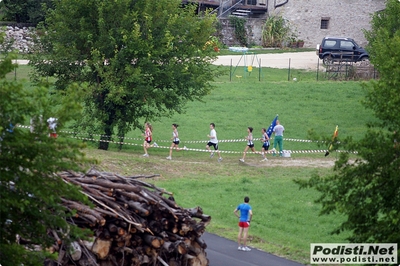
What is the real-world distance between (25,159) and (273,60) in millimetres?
45419

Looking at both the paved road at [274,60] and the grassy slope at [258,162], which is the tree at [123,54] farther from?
the paved road at [274,60]

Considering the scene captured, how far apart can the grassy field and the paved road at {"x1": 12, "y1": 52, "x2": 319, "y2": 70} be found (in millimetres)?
2482

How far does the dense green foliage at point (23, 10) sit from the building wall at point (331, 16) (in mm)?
19668

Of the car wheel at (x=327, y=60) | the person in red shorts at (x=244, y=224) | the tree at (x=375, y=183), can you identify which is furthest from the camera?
the car wheel at (x=327, y=60)

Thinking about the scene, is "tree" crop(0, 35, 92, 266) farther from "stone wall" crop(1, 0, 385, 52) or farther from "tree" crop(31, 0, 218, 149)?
"stone wall" crop(1, 0, 385, 52)

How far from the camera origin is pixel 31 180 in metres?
8.84

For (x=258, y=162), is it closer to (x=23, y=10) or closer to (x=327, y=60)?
(x=327, y=60)

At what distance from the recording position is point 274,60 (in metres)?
53.2

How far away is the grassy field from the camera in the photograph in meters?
18.8

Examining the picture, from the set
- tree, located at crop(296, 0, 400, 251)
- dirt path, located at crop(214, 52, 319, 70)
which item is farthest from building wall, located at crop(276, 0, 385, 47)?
tree, located at crop(296, 0, 400, 251)

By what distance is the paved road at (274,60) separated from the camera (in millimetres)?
50844

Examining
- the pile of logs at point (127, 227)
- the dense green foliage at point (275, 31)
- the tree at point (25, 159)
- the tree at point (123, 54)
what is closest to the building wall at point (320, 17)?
the dense green foliage at point (275, 31)

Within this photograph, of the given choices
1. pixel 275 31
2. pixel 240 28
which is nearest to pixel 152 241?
pixel 275 31

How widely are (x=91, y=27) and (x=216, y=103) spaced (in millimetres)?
12948
